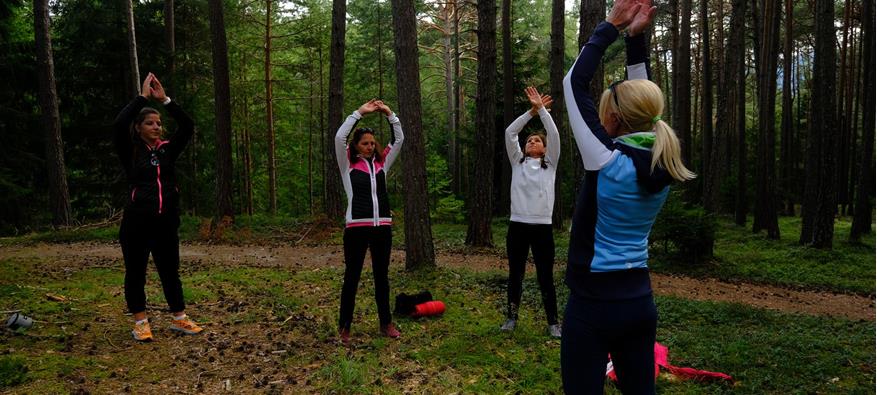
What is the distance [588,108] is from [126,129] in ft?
15.1

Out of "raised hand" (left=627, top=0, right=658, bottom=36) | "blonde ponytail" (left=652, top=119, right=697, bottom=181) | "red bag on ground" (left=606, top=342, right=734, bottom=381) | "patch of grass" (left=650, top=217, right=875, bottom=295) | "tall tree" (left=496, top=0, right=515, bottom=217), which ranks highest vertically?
"tall tree" (left=496, top=0, right=515, bottom=217)

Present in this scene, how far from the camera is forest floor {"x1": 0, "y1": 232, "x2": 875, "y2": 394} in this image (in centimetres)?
457

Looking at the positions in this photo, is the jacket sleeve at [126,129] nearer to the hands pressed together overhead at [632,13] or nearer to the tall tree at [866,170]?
the hands pressed together overhead at [632,13]

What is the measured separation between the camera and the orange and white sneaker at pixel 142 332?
543 centimetres

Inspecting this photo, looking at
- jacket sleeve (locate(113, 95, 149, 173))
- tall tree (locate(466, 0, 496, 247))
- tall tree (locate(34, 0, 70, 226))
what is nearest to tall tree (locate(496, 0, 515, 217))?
tall tree (locate(466, 0, 496, 247))

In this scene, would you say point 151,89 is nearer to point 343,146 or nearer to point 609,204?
point 343,146

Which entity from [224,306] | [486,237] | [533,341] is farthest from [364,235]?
[486,237]

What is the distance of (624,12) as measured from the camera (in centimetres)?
239

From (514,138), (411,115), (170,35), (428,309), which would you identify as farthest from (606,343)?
(170,35)

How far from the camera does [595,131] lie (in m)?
2.23

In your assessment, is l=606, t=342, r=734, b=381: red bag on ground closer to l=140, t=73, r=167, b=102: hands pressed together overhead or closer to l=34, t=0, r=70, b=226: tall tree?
l=140, t=73, r=167, b=102: hands pressed together overhead

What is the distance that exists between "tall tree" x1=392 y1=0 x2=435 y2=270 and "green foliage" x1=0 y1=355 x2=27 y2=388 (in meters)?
5.49

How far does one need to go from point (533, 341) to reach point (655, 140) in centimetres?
387

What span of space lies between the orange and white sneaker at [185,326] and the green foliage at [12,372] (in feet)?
4.47
